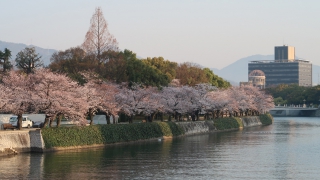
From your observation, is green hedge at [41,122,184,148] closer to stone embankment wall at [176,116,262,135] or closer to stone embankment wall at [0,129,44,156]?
stone embankment wall at [0,129,44,156]

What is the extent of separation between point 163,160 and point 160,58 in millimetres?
61011

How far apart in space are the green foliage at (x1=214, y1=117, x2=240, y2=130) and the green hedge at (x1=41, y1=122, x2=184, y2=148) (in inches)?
792

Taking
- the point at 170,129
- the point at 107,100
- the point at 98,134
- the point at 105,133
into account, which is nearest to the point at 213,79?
the point at 170,129

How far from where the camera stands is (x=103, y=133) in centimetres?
5878

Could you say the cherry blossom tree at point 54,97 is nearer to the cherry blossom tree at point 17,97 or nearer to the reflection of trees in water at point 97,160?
the cherry blossom tree at point 17,97

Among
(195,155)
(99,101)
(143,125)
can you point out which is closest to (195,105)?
(143,125)

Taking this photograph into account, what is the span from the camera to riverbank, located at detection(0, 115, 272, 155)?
4897cm

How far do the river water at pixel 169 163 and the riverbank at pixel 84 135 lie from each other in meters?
1.32

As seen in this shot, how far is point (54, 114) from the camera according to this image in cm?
5328

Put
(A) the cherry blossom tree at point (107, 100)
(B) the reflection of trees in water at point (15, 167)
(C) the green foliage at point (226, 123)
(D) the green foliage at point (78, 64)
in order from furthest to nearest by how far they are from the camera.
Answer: (C) the green foliage at point (226, 123), (D) the green foliage at point (78, 64), (A) the cherry blossom tree at point (107, 100), (B) the reflection of trees in water at point (15, 167)

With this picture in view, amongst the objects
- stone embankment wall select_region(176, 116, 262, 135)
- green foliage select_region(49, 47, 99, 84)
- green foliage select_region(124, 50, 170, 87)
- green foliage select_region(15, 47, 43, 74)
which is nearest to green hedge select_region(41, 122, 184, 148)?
stone embankment wall select_region(176, 116, 262, 135)

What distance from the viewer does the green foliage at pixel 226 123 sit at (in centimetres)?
9372

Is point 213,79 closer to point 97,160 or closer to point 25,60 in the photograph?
point 25,60

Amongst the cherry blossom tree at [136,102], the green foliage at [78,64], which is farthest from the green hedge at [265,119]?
the cherry blossom tree at [136,102]
